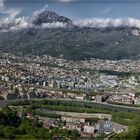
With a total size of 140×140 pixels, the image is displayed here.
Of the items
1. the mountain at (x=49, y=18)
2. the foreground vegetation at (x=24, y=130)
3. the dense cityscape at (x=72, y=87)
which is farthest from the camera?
the mountain at (x=49, y=18)

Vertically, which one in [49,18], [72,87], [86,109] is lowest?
[86,109]

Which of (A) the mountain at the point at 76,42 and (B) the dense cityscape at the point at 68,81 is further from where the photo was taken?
(A) the mountain at the point at 76,42

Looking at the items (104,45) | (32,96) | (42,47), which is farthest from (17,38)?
(32,96)

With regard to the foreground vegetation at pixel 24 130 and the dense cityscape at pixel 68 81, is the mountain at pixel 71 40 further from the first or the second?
the foreground vegetation at pixel 24 130

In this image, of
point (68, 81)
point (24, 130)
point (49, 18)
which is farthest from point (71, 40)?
point (24, 130)

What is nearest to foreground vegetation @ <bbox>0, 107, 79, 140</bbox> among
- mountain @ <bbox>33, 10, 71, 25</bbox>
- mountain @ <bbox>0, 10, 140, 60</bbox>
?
mountain @ <bbox>0, 10, 140, 60</bbox>

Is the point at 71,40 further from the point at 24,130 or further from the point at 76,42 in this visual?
the point at 24,130

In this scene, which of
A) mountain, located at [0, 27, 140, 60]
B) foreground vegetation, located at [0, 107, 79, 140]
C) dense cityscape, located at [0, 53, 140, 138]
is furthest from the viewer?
mountain, located at [0, 27, 140, 60]

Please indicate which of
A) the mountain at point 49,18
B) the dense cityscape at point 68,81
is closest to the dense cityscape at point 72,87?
the dense cityscape at point 68,81

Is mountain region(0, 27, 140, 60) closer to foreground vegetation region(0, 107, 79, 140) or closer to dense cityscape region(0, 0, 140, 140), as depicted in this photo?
dense cityscape region(0, 0, 140, 140)
